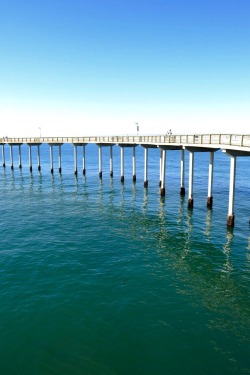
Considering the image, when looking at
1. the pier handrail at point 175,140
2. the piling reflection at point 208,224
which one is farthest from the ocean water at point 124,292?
the pier handrail at point 175,140

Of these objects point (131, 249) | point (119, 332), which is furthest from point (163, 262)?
point (119, 332)

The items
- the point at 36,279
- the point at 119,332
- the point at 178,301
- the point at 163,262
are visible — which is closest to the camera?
the point at 119,332

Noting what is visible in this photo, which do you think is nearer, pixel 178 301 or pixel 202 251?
pixel 178 301

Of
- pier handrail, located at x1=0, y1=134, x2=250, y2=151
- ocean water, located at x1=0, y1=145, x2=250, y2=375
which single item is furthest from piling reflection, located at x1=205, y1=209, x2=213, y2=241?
pier handrail, located at x1=0, y1=134, x2=250, y2=151

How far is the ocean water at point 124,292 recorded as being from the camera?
11719 mm

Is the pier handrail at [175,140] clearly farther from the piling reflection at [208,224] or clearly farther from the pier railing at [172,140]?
the piling reflection at [208,224]

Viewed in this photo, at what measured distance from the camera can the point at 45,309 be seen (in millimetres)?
14789

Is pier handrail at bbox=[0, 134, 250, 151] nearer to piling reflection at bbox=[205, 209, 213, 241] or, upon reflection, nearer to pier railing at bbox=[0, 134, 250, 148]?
pier railing at bbox=[0, 134, 250, 148]

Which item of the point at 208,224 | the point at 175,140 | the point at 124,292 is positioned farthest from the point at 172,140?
the point at 124,292

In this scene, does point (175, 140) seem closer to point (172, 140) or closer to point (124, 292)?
point (172, 140)

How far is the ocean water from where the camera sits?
38.4 ft

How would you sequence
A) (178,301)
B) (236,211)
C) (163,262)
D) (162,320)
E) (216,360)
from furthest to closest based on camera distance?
(236,211), (163,262), (178,301), (162,320), (216,360)

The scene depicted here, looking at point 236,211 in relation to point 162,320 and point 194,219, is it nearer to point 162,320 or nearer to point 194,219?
point 194,219

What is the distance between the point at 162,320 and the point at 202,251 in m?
9.19
